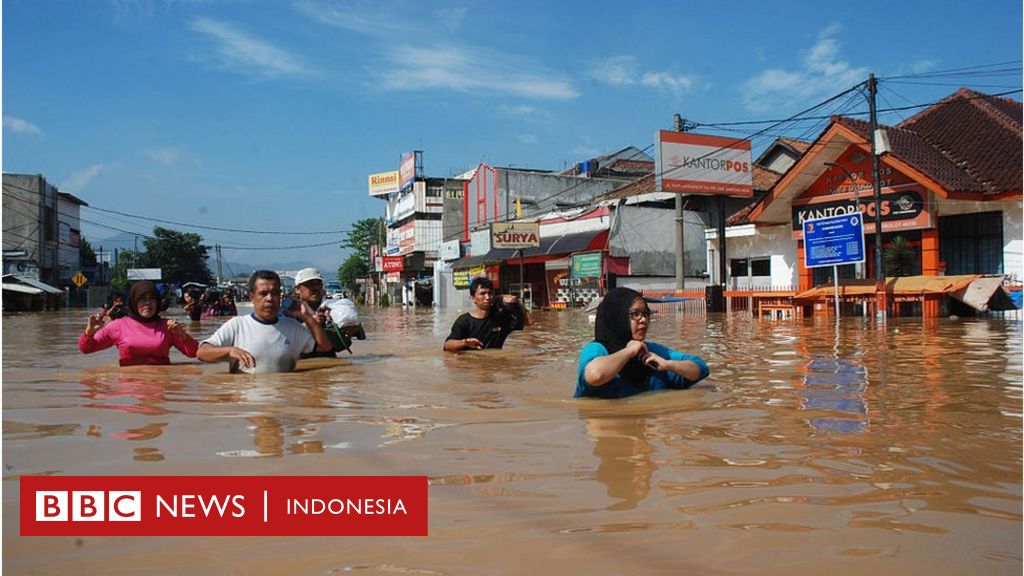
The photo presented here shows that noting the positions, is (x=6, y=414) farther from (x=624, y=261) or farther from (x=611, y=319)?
(x=624, y=261)

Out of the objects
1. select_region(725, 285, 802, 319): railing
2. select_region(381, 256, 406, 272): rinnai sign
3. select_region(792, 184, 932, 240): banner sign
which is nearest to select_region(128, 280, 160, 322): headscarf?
select_region(725, 285, 802, 319): railing

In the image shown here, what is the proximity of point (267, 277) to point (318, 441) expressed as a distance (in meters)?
3.02

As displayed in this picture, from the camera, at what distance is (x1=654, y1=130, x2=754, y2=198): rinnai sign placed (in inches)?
1095

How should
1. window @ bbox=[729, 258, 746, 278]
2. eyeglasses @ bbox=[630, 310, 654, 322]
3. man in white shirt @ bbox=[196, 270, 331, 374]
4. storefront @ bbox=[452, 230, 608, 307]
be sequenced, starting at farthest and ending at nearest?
Answer: storefront @ bbox=[452, 230, 608, 307] → window @ bbox=[729, 258, 746, 278] → man in white shirt @ bbox=[196, 270, 331, 374] → eyeglasses @ bbox=[630, 310, 654, 322]

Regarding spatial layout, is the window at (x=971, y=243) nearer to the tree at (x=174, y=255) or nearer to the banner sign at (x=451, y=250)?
the banner sign at (x=451, y=250)

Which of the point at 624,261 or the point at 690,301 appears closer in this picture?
the point at 690,301

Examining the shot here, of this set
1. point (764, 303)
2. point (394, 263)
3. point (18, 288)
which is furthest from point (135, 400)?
point (394, 263)

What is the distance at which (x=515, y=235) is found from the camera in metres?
36.3

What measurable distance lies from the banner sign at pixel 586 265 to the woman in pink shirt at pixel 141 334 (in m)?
26.4

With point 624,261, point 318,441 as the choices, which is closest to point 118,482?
point 318,441

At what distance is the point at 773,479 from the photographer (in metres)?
3.41

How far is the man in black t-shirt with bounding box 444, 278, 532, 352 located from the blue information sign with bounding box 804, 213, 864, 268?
564 inches

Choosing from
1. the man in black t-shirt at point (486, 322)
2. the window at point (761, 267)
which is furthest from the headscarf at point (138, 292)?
the window at point (761, 267)

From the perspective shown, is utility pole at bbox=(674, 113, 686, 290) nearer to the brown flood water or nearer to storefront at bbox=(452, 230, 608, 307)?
storefront at bbox=(452, 230, 608, 307)
